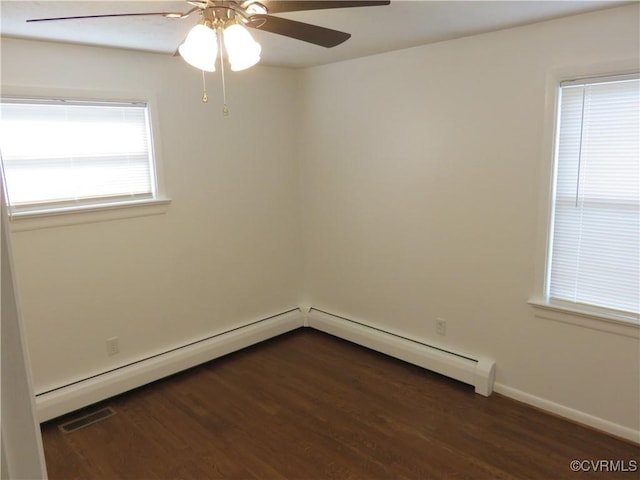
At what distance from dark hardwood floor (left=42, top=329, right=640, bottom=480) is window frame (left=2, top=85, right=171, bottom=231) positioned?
4.21ft

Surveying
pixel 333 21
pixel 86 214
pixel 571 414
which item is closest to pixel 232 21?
pixel 333 21

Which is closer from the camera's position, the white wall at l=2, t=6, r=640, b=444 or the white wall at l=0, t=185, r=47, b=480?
the white wall at l=0, t=185, r=47, b=480

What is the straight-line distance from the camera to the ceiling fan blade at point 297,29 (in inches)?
71.6

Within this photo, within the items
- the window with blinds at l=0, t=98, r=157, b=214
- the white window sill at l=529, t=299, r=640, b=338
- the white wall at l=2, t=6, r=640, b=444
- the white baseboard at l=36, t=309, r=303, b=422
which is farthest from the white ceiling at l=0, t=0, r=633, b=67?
the white baseboard at l=36, t=309, r=303, b=422

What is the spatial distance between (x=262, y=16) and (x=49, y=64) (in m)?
1.75

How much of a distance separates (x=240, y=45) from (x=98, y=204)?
192 centimetres

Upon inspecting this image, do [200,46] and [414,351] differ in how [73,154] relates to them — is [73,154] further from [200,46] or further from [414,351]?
[414,351]

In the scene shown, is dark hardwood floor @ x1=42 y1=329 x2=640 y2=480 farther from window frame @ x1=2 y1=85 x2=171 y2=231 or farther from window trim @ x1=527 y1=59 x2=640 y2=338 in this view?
window frame @ x1=2 y1=85 x2=171 y2=231

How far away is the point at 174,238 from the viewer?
3494 mm

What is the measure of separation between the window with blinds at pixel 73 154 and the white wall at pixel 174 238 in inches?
5.1

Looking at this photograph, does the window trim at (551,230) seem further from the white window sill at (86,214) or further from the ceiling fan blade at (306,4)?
the white window sill at (86,214)

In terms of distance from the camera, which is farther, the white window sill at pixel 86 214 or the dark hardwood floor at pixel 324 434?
the white window sill at pixel 86 214

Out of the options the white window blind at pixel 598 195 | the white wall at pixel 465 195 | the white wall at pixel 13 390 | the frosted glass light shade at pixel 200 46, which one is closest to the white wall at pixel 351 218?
the white wall at pixel 465 195

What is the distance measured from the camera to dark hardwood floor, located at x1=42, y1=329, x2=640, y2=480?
2.47 m
